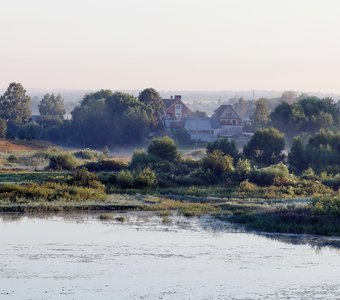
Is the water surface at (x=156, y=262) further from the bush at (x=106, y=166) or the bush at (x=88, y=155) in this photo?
the bush at (x=88, y=155)

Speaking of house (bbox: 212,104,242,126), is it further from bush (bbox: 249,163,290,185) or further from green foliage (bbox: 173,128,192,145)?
bush (bbox: 249,163,290,185)

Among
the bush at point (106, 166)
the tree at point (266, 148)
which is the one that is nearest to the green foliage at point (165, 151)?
the bush at point (106, 166)

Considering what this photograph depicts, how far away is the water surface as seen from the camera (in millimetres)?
28844

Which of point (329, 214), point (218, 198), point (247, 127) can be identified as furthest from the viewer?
point (247, 127)

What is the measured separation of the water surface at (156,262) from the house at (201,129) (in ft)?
232

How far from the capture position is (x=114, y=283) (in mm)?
29844

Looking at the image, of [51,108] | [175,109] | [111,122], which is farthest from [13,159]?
[51,108]

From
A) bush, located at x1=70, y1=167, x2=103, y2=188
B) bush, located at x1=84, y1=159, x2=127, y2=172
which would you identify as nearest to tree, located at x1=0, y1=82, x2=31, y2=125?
bush, located at x1=84, y1=159, x2=127, y2=172

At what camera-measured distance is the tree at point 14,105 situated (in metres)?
124

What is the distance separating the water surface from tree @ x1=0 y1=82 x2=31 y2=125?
8182 cm

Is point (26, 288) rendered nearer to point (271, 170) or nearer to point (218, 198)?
point (218, 198)

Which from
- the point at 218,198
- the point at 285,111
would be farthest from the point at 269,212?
the point at 285,111

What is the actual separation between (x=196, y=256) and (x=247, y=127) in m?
90.3

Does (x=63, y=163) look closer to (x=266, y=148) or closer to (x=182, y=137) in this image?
(x=266, y=148)
